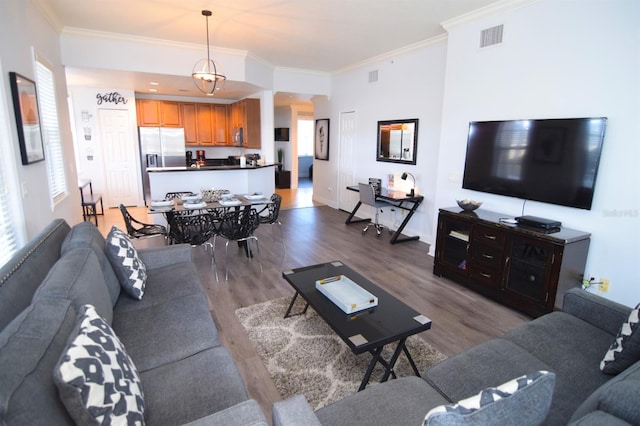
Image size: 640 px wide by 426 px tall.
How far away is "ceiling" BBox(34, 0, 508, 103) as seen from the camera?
3701 mm

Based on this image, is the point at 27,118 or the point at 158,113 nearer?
the point at 27,118

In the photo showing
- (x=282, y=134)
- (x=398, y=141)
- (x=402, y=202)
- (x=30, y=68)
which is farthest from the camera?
(x=282, y=134)

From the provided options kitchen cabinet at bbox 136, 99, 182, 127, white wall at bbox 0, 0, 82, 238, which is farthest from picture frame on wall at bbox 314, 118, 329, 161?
white wall at bbox 0, 0, 82, 238

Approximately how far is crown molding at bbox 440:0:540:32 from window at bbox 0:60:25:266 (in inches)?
173

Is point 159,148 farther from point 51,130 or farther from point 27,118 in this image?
point 27,118

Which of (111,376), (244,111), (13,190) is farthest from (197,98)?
(111,376)

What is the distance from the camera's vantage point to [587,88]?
119 inches

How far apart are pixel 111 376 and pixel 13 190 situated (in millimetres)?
2321

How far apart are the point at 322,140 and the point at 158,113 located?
3.71 meters

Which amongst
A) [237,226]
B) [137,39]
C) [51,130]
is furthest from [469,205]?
[137,39]

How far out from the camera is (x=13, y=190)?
8.54ft

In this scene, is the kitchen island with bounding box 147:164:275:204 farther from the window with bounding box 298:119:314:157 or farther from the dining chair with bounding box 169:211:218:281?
the window with bounding box 298:119:314:157

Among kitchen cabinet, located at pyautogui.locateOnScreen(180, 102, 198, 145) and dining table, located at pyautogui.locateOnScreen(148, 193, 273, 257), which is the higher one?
kitchen cabinet, located at pyautogui.locateOnScreen(180, 102, 198, 145)

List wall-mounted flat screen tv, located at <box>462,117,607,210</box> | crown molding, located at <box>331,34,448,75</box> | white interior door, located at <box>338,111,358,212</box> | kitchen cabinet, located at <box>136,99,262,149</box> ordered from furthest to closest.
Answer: kitchen cabinet, located at <box>136,99,262,149</box> → white interior door, located at <box>338,111,358,212</box> → crown molding, located at <box>331,34,448,75</box> → wall-mounted flat screen tv, located at <box>462,117,607,210</box>
